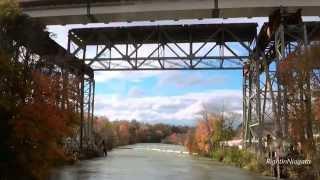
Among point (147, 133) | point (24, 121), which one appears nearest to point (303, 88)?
point (24, 121)

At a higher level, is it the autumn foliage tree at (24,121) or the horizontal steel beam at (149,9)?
the horizontal steel beam at (149,9)

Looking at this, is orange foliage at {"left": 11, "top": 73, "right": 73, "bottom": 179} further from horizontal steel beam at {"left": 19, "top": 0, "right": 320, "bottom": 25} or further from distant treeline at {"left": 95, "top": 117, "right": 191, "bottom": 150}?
distant treeline at {"left": 95, "top": 117, "right": 191, "bottom": 150}

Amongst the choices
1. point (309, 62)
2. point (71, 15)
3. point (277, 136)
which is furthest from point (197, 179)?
point (71, 15)

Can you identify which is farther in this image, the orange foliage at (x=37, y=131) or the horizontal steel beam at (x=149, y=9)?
the horizontal steel beam at (x=149, y=9)

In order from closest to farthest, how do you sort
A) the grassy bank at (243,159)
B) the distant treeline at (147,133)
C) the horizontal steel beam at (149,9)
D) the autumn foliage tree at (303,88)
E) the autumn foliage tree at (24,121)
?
1. the autumn foliage tree at (24,121)
2. the autumn foliage tree at (303,88)
3. the horizontal steel beam at (149,9)
4. the grassy bank at (243,159)
5. the distant treeline at (147,133)

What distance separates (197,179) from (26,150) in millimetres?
13778

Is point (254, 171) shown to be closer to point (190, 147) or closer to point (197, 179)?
point (197, 179)

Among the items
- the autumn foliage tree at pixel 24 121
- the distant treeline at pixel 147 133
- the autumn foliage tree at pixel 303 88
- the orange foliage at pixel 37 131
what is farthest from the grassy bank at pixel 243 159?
the distant treeline at pixel 147 133

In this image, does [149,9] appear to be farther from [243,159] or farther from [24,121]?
[243,159]

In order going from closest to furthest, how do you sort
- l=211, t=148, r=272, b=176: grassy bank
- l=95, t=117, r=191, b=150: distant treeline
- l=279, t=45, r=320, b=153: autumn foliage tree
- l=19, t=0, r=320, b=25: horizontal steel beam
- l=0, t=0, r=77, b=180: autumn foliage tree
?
l=0, t=0, r=77, b=180: autumn foliage tree → l=279, t=45, r=320, b=153: autumn foliage tree → l=19, t=0, r=320, b=25: horizontal steel beam → l=211, t=148, r=272, b=176: grassy bank → l=95, t=117, r=191, b=150: distant treeline

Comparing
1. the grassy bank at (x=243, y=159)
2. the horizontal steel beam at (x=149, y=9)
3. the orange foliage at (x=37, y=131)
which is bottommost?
the grassy bank at (x=243, y=159)

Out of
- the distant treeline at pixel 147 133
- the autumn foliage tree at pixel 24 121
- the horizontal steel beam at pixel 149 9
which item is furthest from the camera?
the distant treeline at pixel 147 133

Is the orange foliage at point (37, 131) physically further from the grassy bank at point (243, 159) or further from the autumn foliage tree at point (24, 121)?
the grassy bank at point (243, 159)

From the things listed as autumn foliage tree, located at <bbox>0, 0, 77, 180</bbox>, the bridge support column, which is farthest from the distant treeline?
autumn foliage tree, located at <bbox>0, 0, 77, 180</bbox>
